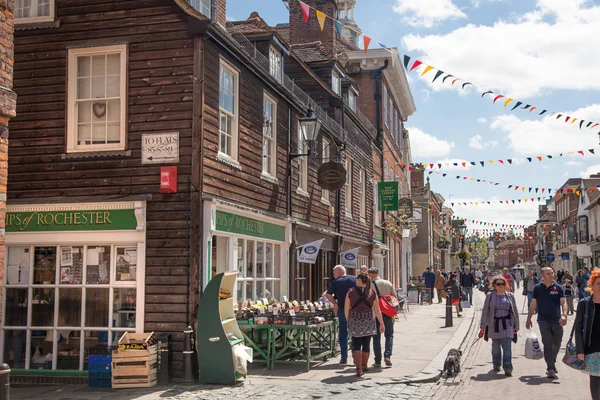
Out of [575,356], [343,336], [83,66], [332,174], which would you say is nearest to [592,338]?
[575,356]

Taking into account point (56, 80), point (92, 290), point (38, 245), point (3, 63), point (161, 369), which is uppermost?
point (56, 80)

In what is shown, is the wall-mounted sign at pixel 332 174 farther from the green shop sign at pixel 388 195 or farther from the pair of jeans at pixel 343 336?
the green shop sign at pixel 388 195

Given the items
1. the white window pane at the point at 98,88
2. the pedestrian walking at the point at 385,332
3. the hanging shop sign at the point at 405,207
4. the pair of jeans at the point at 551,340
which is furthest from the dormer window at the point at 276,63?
the hanging shop sign at the point at 405,207

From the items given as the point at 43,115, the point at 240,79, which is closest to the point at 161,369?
the point at 43,115

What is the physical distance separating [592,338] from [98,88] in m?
8.48

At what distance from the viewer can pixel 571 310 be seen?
2545 centimetres

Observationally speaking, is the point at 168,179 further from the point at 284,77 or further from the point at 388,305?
the point at 284,77

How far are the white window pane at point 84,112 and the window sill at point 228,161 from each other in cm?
225

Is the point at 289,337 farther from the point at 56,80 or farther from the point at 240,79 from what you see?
the point at 56,80

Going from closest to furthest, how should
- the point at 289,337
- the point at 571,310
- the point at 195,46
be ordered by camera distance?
the point at 195,46
the point at 289,337
the point at 571,310

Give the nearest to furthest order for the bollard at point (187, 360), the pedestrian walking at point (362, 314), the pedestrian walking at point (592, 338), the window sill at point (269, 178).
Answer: the pedestrian walking at point (592, 338) < the bollard at point (187, 360) < the pedestrian walking at point (362, 314) < the window sill at point (269, 178)

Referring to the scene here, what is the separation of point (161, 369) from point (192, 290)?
1266 mm

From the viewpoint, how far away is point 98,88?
11.9m

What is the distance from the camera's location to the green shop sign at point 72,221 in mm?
11406
